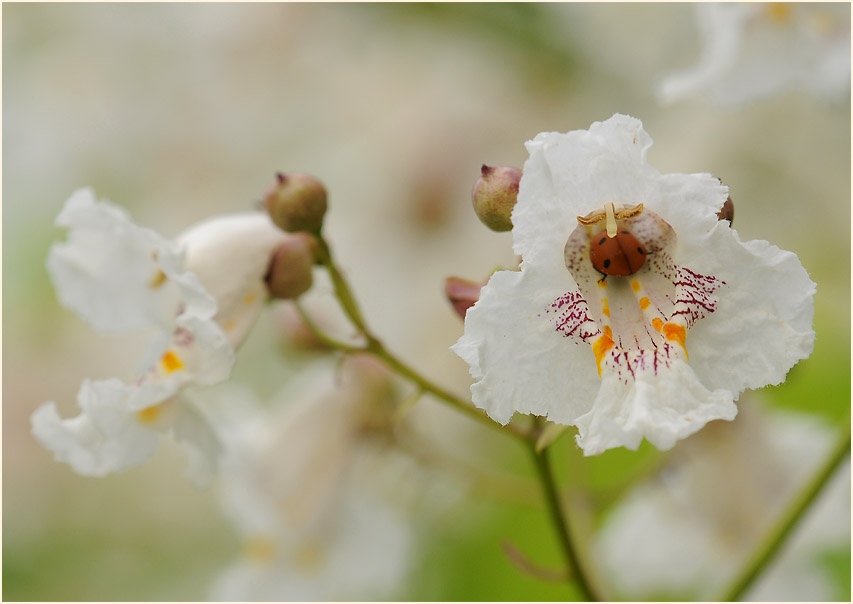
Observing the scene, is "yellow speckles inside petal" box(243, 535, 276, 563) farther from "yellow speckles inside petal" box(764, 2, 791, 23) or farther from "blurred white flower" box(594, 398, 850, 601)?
"yellow speckles inside petal" box(764, 2, 791, 23)

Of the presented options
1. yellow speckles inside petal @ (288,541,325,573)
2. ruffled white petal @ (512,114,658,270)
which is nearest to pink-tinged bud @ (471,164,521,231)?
ruffled white petal @ (512,114,658,270)

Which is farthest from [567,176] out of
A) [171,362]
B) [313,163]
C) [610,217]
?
[313,163]

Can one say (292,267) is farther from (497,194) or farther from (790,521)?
(790,521)

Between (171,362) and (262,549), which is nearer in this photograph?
(171,362)

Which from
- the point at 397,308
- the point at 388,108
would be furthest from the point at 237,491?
the point at 388,108

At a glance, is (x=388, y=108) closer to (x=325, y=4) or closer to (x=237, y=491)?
(x=325, y=4)
